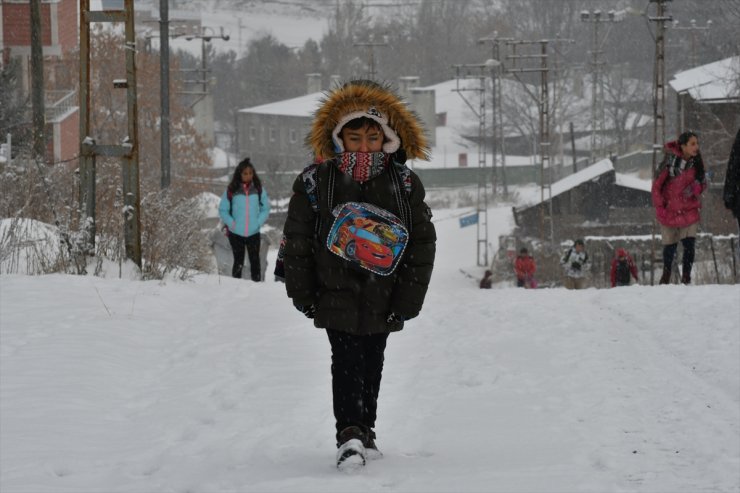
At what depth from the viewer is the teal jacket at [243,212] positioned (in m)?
15.1

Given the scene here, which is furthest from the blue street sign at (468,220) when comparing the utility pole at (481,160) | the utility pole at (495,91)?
the utility pole at (495,91)

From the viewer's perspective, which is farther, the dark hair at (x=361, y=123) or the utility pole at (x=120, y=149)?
the utility pole at (x=120, y=149)

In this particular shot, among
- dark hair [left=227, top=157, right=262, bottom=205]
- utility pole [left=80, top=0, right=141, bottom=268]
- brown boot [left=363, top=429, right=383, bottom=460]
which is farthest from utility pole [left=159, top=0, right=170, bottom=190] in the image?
brown boot [left=363, top=429, right=383, bottom=460]

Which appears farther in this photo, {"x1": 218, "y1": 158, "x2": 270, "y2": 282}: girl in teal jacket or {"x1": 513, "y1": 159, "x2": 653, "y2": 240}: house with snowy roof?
{"x1": 513, "y1": 159, "x2": 653, "y2": 240}: house with snowy roof

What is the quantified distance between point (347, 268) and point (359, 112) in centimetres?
74

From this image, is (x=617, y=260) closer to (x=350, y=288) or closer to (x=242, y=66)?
(x=350, y=288)

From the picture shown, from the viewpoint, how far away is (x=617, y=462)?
18.8ft

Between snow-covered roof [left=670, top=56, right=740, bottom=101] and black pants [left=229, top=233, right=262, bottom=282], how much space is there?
100 ft

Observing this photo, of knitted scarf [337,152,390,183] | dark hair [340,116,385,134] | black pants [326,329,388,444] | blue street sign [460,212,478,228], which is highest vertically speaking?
dark hair [340,116,385,134]

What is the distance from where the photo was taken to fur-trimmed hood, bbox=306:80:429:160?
5.83 meters

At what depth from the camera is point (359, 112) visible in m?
5.79

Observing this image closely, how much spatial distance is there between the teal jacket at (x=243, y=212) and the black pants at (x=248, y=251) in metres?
0.17

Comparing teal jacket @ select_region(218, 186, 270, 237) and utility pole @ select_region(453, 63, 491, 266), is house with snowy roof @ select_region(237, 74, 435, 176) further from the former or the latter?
teal jacket @ select_region(218, 186, 270, 237)

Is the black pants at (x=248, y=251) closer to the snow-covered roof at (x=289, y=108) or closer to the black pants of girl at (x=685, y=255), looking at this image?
the black pants of girl at (x=685, y=255)
